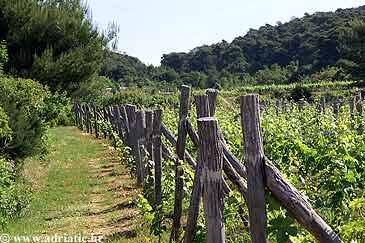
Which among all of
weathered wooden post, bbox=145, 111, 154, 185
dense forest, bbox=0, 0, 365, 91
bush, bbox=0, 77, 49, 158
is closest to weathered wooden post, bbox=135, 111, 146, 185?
weathered wooden post, bbox=145, 111, 154, 185

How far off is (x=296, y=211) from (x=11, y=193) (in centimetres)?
687

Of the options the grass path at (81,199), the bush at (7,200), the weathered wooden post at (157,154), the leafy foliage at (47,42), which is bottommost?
the grass path at (81,199)

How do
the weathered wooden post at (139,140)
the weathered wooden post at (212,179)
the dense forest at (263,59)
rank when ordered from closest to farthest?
the weathered wooden post at (212,179) < the weathered wooden post at (139,140) < the dense forest at (263,59)

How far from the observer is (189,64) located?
107188 millimetres

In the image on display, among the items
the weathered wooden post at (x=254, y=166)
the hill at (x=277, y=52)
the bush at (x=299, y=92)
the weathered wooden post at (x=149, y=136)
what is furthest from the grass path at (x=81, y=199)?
the hill at (x=277, y=52)

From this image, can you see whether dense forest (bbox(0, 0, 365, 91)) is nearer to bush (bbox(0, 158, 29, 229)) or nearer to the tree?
the tree

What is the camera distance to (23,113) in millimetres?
11820

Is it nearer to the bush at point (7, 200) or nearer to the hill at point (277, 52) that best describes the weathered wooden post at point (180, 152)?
the bush at point (7, 200)

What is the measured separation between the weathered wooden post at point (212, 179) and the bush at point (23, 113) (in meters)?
7.91

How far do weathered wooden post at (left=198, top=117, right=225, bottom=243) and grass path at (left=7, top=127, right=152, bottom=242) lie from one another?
130 inches

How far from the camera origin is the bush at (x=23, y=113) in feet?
37.2

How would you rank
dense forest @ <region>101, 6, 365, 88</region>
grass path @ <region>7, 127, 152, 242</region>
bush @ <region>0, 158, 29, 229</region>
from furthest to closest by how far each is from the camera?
dense forest @ <region>101, 6, 365, 88</region>, bush @ <region>0, 158, 29, 229</region>, grass path @ <region>7, 127, 152, 242</region>

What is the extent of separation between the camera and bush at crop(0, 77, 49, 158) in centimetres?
1135

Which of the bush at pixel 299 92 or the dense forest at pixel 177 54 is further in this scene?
the bush at pixel 299 92
